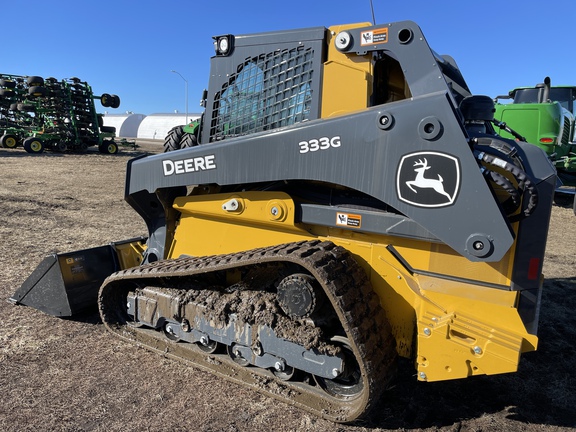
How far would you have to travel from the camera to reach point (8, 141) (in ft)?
70.7

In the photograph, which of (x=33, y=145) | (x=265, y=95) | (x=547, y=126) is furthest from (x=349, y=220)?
(x=33, y=145)

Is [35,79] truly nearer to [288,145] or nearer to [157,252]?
[157,252]

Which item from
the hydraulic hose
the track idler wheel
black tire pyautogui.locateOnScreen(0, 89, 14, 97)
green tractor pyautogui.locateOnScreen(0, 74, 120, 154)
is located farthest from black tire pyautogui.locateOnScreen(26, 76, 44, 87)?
the hydraulic hose

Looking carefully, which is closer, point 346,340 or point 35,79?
point 346,340

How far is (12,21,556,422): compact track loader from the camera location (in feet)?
8.00

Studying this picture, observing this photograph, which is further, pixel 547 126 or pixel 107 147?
pixel 107 147

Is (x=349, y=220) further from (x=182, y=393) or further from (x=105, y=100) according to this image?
(x=105, y=100)

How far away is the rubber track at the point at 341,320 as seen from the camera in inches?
102

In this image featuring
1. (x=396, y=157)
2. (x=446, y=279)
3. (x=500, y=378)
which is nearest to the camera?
(x=396, y=157)

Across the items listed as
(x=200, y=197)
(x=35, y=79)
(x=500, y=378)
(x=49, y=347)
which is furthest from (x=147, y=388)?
(x=35, y=79)

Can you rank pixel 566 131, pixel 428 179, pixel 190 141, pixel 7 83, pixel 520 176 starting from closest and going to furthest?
pixel 520 176 → pixel 428 179 → pixel 190 141 → pixel 566 131 → pixel 7 83

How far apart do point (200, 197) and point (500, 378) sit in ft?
8.87

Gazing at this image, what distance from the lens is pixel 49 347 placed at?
3.66 m

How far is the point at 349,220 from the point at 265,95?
3.78ft
